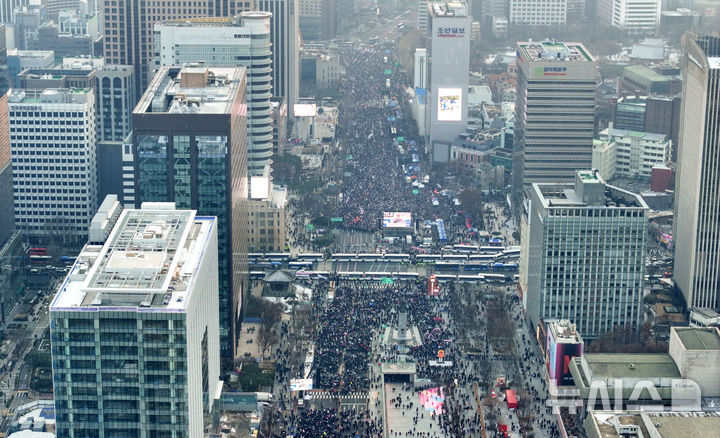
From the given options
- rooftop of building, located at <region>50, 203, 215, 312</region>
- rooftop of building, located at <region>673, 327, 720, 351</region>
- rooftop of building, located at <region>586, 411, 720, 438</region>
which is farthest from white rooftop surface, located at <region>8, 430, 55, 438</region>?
rooftop of building, located at <region>673, 327, 720, 351</region>

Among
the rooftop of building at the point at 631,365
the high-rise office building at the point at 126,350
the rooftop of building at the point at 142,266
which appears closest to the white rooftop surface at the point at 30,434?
the rooftop of building at the point at 142,266

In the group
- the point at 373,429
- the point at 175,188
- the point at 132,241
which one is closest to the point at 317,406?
the point at 373,429

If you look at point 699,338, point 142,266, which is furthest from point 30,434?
point 699,338

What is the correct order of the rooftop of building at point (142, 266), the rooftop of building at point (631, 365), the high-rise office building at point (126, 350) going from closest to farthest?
the high-rise office building at point (126, 350), the rooftop of building at point (142, 266), the rooftop of building at point (631, 365)

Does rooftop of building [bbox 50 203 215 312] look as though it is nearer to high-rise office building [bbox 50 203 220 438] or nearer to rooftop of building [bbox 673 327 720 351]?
high-rise office building [bbox 50 203 220 438]

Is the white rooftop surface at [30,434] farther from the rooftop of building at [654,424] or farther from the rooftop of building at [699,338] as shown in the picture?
the rooftop of building at [699,338]
